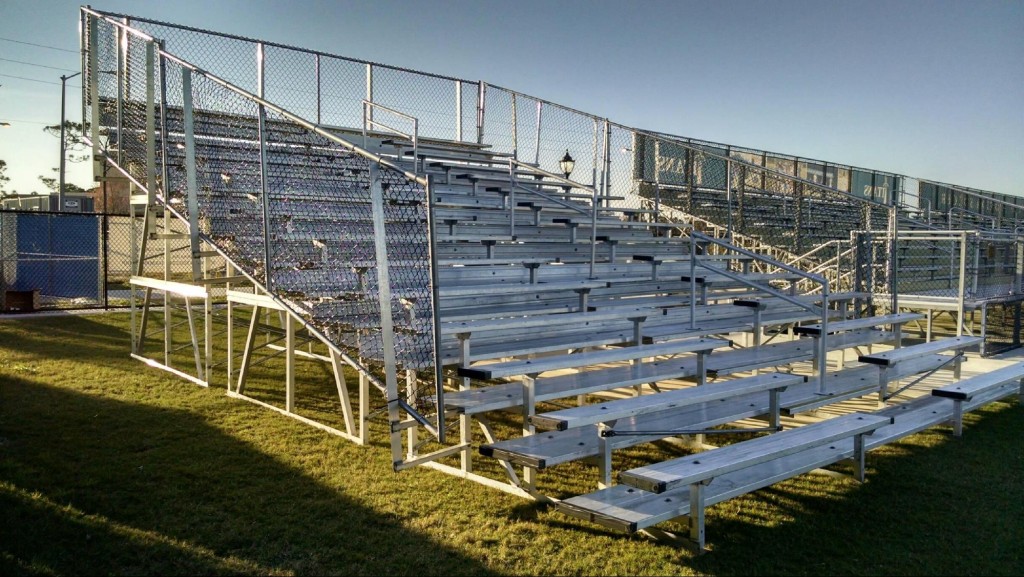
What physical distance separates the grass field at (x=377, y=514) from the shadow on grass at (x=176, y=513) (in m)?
0.01

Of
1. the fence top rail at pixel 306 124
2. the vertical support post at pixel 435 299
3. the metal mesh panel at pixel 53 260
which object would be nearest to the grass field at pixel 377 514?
the vertical support post at pixel 435 299

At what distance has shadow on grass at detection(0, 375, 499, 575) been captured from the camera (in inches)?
140

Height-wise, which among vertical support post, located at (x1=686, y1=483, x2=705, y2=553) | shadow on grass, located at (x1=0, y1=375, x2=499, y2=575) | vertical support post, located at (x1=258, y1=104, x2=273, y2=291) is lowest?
shadow on grass, located at (x1=0, y1=375, x2=499, y2=575)

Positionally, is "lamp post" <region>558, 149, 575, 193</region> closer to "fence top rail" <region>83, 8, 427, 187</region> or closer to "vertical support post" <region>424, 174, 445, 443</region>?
"fence top rail" <region>83, 8, 427, 187</region>

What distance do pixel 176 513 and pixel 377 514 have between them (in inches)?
43.3

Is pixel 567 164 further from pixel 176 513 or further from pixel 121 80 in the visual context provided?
pixel 176 513

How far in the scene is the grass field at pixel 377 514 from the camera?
141 inches

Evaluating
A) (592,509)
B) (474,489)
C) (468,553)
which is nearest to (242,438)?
(474,489)

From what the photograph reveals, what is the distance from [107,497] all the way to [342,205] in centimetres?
345

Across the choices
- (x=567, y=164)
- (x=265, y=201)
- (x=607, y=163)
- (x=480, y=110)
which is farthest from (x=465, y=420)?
(x=480, y=110)

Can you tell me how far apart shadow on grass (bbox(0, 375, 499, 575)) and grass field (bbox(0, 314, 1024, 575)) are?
0.01 meters

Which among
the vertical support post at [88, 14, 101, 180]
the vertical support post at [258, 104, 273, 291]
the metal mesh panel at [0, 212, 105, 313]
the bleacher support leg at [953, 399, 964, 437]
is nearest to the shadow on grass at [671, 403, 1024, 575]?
the bleacher support leg at [953, 399, 964, 437]

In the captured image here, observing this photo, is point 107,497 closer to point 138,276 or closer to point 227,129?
point 138,276

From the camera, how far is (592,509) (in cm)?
368
